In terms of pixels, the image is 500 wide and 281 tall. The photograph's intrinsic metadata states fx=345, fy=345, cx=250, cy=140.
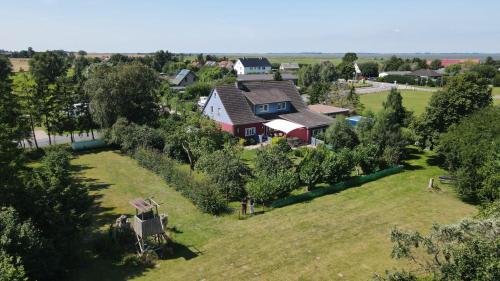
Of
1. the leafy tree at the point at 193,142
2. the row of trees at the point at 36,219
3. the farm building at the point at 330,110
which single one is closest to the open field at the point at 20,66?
the leafy tree at the point at 193,142

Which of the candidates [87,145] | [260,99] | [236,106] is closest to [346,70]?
[260,99]

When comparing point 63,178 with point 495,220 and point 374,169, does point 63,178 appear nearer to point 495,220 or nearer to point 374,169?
point 495,220

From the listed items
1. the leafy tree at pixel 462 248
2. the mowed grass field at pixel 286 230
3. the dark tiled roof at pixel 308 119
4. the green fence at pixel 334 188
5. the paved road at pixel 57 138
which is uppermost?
the leafy tree at pixel 462 248

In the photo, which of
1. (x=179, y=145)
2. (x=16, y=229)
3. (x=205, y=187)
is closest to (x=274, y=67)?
(x=179, y=145)

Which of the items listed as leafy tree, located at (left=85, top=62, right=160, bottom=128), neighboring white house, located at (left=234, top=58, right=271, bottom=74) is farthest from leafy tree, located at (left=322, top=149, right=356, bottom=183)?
neighboring white house, located at (left=234, top=58, right=271, bottom=74)

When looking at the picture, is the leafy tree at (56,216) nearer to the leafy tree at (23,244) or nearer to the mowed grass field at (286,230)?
the leafy tree at (23,244)

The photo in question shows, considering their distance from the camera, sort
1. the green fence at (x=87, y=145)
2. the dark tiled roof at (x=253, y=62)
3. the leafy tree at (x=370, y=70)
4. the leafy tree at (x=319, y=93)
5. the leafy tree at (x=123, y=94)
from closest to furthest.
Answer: the leafy tree at (x=123, y=94) < the green fence at (x=87, y=145) < the leafy tree at (x=319, y=93) < the leafy tree at (x=370, y=70) < the dark tiled roof at (x=253, y=62)

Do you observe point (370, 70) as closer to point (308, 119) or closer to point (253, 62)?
point (253, 62)
